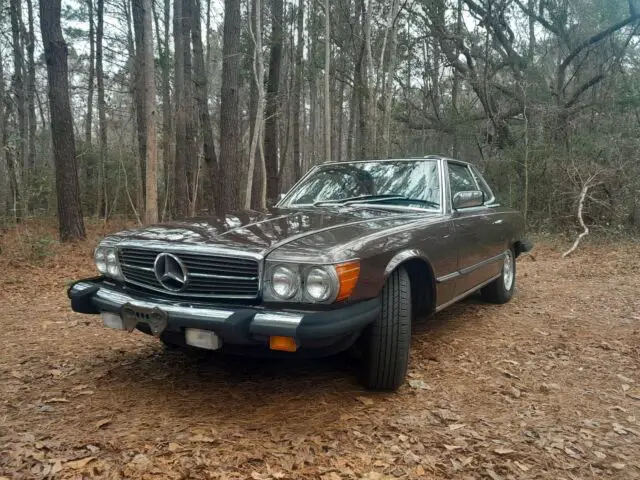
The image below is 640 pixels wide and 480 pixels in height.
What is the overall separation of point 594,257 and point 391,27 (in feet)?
30.8

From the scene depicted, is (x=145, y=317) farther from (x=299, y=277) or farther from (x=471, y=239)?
(x=471, y=239)

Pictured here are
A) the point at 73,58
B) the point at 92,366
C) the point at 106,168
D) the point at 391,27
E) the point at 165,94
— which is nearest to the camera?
the point at 92,366

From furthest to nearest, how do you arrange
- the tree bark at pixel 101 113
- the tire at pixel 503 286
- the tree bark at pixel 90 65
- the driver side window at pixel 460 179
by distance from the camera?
the tree bark at pixel 90 65 → the tree bark at pixel 101 113 → the tire at pixel 503 286 → the driver side window at pixel 460 179

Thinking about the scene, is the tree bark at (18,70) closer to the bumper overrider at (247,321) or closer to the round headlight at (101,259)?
the round headlight at (101,259)

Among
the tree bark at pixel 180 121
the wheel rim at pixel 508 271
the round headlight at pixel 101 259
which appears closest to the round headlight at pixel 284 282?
the round headlight at pixel 101 259

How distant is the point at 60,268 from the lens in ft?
25.9

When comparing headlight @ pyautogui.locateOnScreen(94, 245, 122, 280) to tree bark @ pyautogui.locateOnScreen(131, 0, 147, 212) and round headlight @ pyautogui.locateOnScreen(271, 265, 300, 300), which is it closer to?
round headlight @ pyautogui.locateOnScreen(271, 265, 300, 300)

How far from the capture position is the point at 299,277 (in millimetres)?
2518

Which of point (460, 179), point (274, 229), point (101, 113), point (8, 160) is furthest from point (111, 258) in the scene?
point (101, 113)

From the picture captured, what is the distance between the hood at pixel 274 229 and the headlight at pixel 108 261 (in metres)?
0.10

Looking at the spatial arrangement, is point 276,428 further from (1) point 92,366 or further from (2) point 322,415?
(1) point 92,366

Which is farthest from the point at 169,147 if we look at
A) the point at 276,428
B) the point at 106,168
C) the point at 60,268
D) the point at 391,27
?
the point at 276,428

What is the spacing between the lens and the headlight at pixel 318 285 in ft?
8.16

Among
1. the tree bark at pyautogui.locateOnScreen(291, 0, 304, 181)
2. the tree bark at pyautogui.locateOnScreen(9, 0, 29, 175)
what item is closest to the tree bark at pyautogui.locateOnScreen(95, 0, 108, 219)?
the tree bark at pyautogui.locateOnScreen(9, 0, 29, 175)
